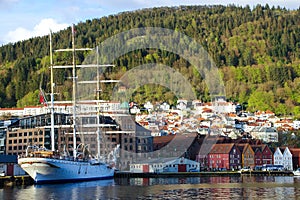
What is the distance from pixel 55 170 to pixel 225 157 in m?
50.0

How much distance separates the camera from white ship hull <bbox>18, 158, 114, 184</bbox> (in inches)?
2825

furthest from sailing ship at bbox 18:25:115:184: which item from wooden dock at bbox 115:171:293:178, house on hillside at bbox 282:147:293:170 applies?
house on hillside at bbox 282:147:293:170

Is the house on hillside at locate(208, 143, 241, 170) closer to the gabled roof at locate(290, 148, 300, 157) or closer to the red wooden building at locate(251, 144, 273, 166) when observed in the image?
the red wooden building at locate(251, 144, 273, 166)

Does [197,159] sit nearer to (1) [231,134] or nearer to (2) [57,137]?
(2) [57,137]

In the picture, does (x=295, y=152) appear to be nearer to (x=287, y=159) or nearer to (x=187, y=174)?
(x=287, y=159)

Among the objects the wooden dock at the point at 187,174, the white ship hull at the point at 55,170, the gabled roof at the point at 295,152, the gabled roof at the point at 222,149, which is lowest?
the wooden dock at the point at 187,174

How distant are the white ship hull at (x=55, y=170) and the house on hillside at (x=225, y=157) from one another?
3859cm

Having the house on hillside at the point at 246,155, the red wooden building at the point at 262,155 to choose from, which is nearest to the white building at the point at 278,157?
the red wooden building at the point at 262,155

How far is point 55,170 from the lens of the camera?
7388 centimetres

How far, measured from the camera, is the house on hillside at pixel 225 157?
118 meters

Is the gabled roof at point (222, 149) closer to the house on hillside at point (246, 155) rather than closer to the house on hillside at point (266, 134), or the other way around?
the house on hillside at point (246, 155)

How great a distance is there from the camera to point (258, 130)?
163875 millimetres

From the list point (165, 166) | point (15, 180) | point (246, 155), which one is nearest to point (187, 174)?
point (165, 166)

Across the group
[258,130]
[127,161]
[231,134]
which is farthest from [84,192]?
[258,130]
